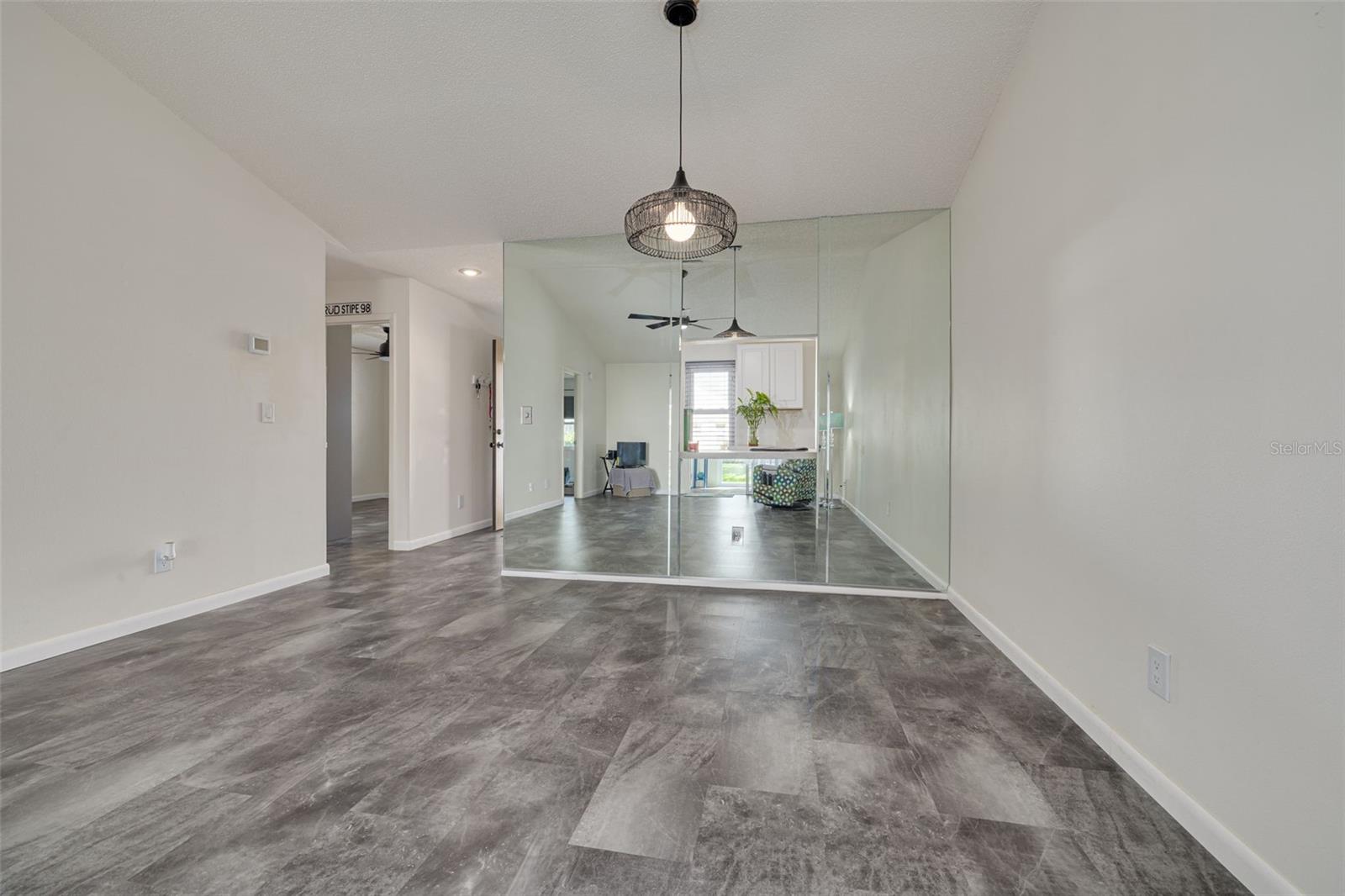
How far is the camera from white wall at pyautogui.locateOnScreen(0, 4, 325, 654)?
2328 millimetres

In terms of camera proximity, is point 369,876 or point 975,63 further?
point 975,63

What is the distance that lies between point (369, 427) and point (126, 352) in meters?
7.10

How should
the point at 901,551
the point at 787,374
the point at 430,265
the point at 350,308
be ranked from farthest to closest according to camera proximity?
the point at 350,308 → the point at 430,265 → the point at 901,551 → the point at 787,374

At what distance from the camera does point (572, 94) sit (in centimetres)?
270

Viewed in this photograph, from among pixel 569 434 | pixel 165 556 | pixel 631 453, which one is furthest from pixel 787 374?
pixel 165 556

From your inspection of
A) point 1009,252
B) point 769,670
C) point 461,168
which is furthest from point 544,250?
point 769,670

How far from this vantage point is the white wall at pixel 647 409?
3.89 metres

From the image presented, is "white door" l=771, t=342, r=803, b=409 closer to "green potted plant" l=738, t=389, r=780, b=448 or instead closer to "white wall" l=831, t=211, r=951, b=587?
"green potted plant" l=738, t=389, r=780, b=448

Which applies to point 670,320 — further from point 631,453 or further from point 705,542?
point 705,542

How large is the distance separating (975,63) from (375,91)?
9.82ft

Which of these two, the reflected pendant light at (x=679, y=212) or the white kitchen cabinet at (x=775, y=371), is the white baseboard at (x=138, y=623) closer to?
the reflected pendant light at (x=679, y=212)

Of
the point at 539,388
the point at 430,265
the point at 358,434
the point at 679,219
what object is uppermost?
the point at 430,265

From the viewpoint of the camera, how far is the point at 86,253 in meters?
2.54

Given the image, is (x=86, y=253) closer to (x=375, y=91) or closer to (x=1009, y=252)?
(x=375, y=91)
